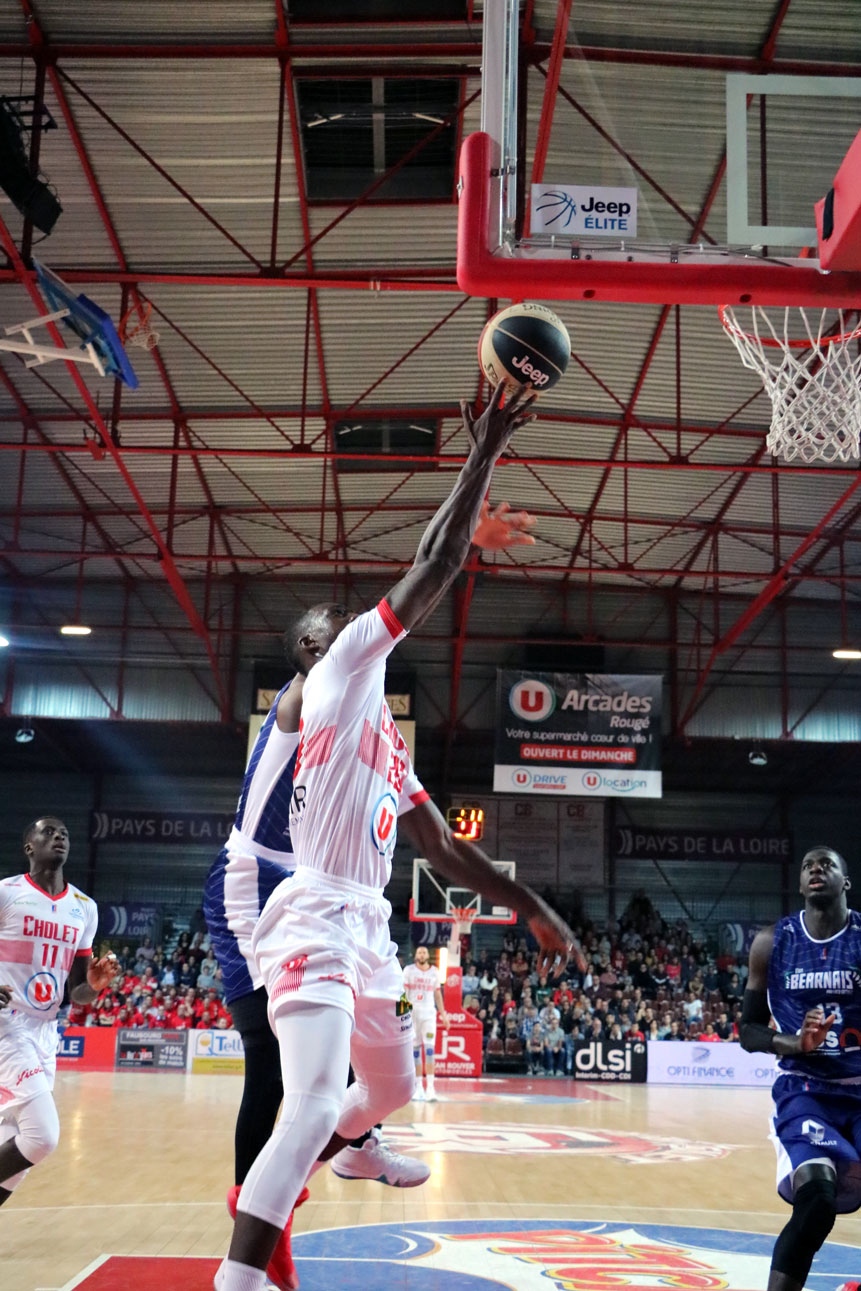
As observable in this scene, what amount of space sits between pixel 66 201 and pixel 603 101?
8134mm

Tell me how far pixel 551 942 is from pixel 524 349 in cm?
262

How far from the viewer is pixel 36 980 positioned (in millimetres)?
6656

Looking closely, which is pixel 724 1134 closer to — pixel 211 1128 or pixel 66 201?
pixel 211 1128

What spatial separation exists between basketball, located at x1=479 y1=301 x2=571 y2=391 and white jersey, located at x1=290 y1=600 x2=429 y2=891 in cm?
195

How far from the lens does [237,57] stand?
13.2m

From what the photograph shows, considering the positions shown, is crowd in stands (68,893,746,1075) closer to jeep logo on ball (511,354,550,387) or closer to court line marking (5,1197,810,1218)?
court line marking (5,1197,810,1218)

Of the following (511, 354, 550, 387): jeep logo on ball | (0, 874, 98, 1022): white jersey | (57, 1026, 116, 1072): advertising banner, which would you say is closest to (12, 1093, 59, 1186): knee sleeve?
(0, 874, 98, 1022): white jersey

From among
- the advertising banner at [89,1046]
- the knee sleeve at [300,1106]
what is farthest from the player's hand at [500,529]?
the advertising banner at [89,1046]

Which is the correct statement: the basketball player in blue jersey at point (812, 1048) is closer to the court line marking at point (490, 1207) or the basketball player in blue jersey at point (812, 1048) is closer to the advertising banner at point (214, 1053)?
the court line marking at point (490, 1207)

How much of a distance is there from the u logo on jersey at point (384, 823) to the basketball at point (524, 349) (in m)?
2.12

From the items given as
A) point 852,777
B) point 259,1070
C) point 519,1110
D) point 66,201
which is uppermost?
point 66,201

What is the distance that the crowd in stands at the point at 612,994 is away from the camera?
A: 25406 millimetres

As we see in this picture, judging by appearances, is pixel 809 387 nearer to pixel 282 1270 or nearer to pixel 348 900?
pixel 348 900

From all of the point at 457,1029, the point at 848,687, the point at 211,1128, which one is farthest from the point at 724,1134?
the point at 848,687
